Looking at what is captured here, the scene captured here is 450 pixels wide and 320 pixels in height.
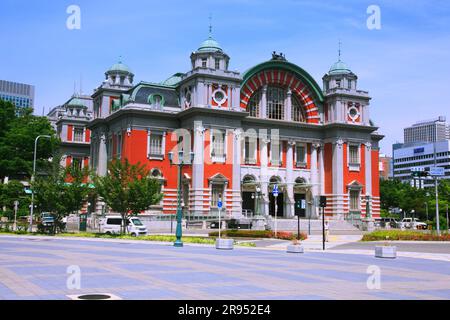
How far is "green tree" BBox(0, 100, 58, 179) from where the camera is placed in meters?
62.1

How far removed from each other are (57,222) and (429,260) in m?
30.6

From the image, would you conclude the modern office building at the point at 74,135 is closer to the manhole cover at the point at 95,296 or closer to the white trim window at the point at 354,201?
the white trim window at the point at 354,201

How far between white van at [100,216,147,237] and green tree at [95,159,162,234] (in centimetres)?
94

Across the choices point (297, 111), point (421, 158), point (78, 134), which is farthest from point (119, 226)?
point (421, 158)

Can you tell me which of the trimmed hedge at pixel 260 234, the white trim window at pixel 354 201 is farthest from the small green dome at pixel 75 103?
the trimmed hedge at pixel 260 234

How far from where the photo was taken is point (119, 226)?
48.0 meters

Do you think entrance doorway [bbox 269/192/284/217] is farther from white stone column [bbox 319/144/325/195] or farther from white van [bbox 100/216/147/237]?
white van [bbox 100/216/147/237]

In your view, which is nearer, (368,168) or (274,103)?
(274,103)

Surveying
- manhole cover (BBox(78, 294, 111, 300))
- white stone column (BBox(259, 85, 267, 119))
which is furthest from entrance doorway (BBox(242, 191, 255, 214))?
manhole cover (BBox(78, 294, 111, 300))

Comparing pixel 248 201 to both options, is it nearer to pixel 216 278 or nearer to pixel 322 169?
pixel 322 169

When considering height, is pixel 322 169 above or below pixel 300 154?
below

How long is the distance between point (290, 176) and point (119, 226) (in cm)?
2644

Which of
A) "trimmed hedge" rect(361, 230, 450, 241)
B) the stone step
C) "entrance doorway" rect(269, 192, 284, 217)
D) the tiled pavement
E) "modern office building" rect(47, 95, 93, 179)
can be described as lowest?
the tiled pavement

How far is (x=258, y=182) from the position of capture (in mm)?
63688
